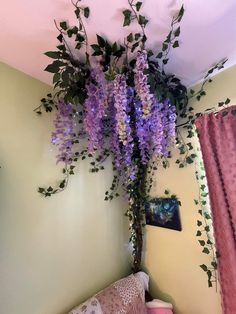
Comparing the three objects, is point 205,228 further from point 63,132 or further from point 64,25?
point 64,25

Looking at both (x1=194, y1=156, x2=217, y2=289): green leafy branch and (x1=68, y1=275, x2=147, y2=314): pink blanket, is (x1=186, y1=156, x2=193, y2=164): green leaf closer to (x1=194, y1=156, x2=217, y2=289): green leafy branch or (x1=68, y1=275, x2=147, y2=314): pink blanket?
(x1=194, y1=156, x2=217, y2=289): green leafy branch

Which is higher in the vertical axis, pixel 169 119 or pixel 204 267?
pixel 169 119

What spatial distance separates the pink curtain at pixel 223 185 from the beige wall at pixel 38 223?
85 centimetres

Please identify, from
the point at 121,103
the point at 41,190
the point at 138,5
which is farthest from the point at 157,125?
the point at 41,190

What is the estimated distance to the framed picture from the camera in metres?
1.48

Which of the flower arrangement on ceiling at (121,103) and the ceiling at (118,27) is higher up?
the ceiling at (118,27)

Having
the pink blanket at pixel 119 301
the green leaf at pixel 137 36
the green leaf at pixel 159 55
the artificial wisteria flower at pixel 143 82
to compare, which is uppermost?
the green leaf at pixel 137 36

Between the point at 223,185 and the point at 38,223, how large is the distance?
3.92 ft

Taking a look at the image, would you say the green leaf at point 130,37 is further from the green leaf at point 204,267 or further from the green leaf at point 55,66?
the green leaf at point 204,267

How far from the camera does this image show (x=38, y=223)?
1.26 metres

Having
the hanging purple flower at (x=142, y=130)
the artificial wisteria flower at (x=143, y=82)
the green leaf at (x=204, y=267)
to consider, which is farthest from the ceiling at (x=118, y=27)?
the green leaf at (x=204, y=267)

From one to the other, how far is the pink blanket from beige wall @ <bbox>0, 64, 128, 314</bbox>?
16 centimetres

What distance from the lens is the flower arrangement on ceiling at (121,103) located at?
102 cm

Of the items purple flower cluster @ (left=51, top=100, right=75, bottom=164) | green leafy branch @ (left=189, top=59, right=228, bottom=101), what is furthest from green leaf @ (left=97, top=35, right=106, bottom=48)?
green leafy branch @ (left=189, top=59, right=228, bottom=101)
